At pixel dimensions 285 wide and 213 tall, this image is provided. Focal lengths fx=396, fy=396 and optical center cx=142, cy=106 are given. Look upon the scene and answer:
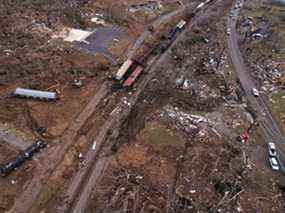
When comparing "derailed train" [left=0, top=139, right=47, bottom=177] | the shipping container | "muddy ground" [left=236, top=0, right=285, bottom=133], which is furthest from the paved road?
"derailed train" [left=0, top=139, right=47, bottom=177]

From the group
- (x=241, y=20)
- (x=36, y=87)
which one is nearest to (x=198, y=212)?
(x=36, y=87)

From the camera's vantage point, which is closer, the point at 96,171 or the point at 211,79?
the point at 96,171

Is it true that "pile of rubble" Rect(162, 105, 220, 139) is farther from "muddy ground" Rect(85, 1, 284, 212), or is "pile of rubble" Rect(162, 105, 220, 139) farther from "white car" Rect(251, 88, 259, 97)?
"white car" Rect(251, 88, 259, 97)

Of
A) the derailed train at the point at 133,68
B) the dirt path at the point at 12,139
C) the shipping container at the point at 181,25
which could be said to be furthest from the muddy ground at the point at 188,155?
the shipping container at the point at 181,25

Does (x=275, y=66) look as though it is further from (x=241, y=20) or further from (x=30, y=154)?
(x=30, y=154)

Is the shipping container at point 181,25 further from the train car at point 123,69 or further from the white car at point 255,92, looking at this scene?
the white car at point 255,92

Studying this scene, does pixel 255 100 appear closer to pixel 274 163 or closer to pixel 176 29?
pixel 274 163
